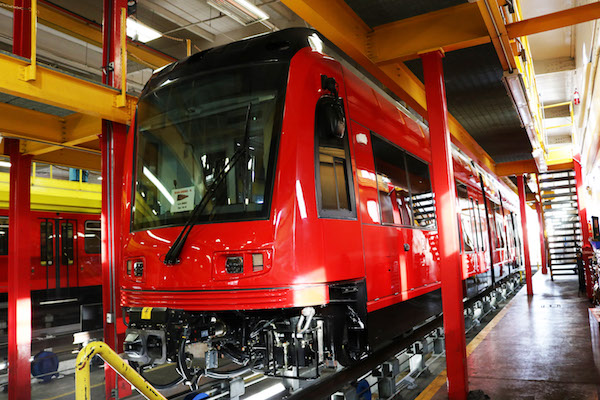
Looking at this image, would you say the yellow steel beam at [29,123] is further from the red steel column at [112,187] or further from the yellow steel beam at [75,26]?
the yellow steel beam at [75,26]

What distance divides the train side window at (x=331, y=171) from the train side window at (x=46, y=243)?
32.6 feet

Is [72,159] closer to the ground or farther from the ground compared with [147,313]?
farther from the ground

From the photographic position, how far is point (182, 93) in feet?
15.4

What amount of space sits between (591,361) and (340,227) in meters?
4.01

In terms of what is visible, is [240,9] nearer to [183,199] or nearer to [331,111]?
[331,111]

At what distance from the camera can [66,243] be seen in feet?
40.7

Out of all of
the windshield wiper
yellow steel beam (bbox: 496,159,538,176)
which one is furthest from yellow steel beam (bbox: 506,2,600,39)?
yellow steel beam (bbox: 496,159,538,176)

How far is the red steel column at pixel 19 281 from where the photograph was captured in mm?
6711

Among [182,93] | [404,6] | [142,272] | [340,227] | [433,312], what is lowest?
[433,312]

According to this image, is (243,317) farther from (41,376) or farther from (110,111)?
(41,376)

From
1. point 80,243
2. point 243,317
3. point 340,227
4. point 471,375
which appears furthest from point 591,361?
point 80,243

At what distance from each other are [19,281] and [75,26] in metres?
5.76

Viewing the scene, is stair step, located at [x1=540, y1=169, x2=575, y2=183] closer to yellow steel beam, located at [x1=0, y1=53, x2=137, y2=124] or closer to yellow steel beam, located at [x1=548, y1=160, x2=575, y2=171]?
yellow steel beam, located at [x1=548, y1=160, x2=575, y2=171]

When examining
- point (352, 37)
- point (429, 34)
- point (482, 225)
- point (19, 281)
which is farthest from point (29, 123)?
point (482, 225)
